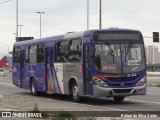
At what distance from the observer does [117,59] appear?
733 inches

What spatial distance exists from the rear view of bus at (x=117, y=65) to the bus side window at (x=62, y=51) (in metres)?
A: 2.56

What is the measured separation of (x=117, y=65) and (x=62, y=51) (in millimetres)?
3593

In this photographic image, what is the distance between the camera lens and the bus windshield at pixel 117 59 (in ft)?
60.8

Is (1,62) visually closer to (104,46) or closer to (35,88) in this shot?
(35,88)

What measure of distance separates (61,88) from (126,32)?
4.35 metres

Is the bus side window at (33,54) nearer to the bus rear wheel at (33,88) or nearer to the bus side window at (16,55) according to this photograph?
the bus rear wheel at (33,88)

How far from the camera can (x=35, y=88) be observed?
82.6 ft

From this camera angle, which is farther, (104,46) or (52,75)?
(52,75)

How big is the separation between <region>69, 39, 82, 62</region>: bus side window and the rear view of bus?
112 cm

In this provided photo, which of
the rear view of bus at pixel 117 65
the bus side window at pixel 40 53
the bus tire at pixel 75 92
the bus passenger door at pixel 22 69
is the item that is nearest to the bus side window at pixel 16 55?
the bus passenger door at pixel 22 69

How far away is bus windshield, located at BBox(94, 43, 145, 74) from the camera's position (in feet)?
60.8

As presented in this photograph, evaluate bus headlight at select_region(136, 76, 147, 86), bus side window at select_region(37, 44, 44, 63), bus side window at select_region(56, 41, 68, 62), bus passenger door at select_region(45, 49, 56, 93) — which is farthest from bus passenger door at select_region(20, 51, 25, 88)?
bus headlight at select_region(136, 76, 147, 86)

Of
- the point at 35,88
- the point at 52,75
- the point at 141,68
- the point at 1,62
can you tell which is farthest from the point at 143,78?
the point at 1,62

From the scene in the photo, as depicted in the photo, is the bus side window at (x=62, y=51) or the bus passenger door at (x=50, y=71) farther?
the bus passenger door at (x=50, y=71)
